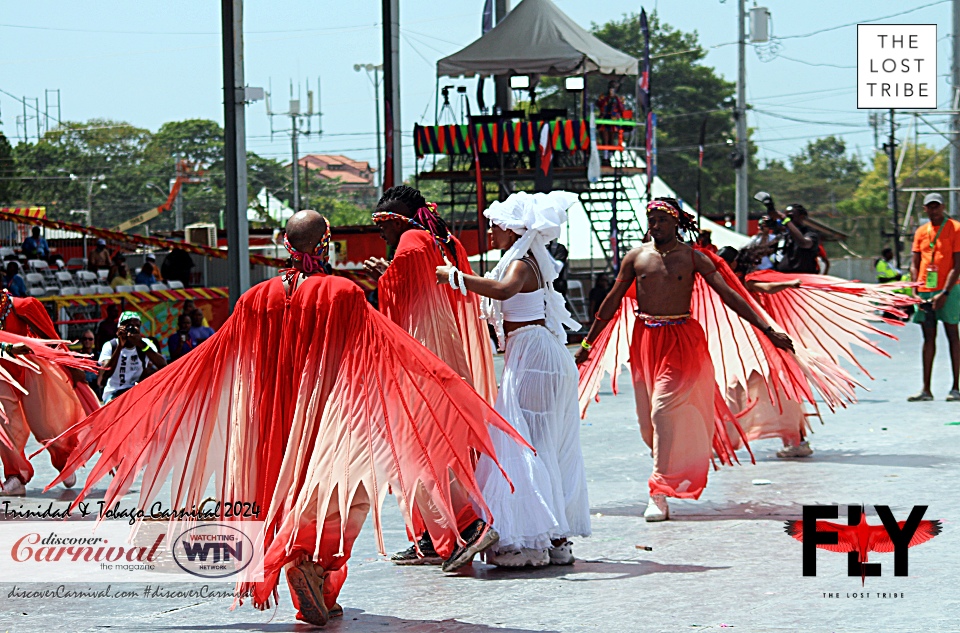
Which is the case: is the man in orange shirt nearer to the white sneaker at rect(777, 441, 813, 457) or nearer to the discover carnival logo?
the white sneaker at rect(777, 441, 813, 457)

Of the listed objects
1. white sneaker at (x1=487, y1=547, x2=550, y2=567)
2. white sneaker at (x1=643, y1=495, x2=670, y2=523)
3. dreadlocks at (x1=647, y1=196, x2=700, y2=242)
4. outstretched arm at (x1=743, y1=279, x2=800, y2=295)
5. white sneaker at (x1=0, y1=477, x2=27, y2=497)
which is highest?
dreadlocks at (x1=647, y1=196, x2=700, y2=242)

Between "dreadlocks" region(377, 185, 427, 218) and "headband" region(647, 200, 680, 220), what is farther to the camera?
"headband" region(647, 200, 680, 220)

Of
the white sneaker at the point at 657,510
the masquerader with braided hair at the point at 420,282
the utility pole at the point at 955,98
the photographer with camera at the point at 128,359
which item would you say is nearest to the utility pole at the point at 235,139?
the photographer with camera at the point at 128,359

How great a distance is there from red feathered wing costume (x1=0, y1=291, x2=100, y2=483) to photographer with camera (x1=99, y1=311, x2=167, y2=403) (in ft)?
2.81

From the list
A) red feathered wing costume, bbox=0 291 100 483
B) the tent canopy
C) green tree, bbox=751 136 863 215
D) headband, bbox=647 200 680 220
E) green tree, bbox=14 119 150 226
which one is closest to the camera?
headband, bbox=647 200 680 220

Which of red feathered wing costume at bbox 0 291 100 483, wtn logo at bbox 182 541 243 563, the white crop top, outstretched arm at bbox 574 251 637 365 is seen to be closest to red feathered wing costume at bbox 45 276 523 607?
wtn logo at bbox 182 541 243 563

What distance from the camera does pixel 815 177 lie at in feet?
350

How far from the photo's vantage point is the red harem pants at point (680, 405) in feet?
25.9

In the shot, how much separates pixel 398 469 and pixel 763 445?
6.57 metres

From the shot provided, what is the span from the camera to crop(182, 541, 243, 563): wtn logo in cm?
575

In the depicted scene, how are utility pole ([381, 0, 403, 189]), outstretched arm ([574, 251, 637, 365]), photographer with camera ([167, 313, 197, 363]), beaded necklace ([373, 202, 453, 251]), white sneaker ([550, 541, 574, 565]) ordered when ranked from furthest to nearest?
1. utility pole ([381, 0, 403, 189])
2. photographer with camera ([167, 313, 197, 363])
3. outstretched arm ([574, 251, 637, 365])
4. beaded necklace ([373, 202, 453, 251])
5. white sneaker ([550, 541, 574, 565])

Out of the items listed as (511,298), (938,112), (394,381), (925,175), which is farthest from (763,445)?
(925,175)

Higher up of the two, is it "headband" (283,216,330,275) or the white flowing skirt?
"headband" (283,216,330,275)

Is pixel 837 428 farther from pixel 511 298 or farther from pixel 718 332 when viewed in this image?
pixel 511 298
